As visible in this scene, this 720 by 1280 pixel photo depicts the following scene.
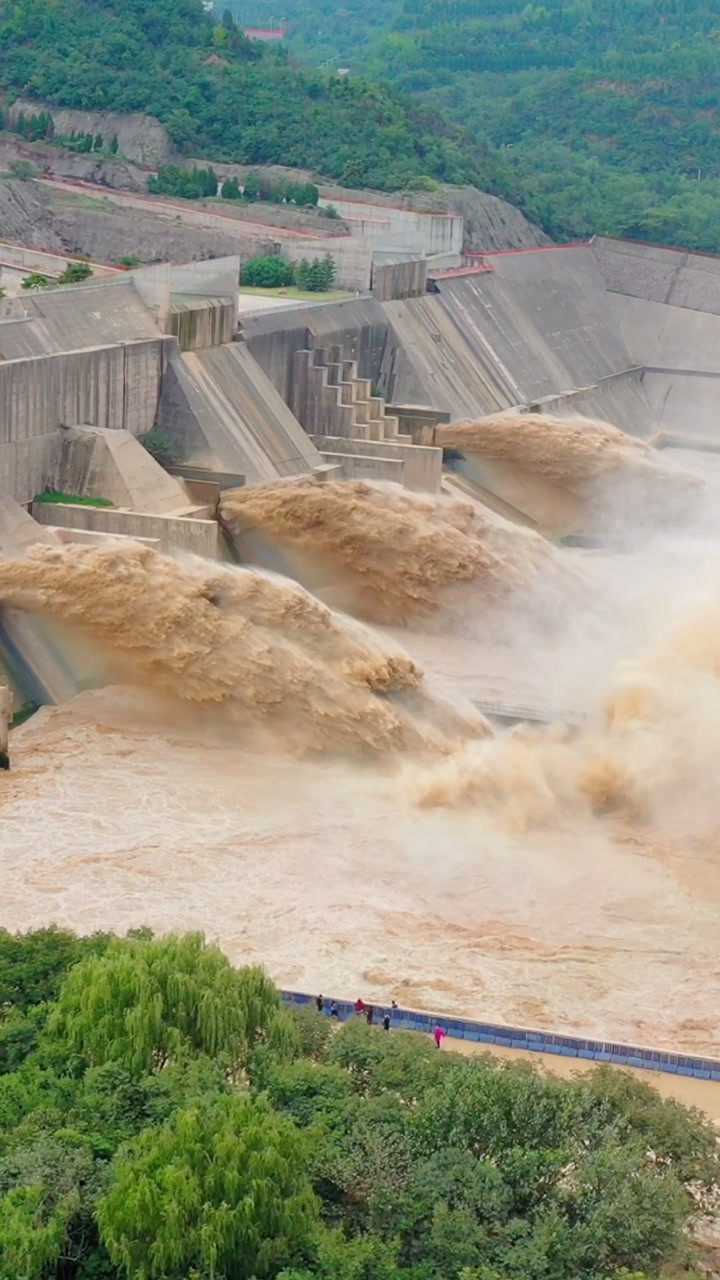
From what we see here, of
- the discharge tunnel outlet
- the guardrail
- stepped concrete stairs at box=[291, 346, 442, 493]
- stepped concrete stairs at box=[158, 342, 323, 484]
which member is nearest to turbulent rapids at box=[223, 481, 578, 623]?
stepped concrete stairs at box=[158, 342, 323, 484]

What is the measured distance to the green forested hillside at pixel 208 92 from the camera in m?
57.0

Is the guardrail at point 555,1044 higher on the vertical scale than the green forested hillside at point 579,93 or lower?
lower

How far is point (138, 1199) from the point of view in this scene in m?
13.8

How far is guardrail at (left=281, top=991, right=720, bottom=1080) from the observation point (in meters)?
19.4

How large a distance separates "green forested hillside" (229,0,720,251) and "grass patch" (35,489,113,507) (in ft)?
98.5

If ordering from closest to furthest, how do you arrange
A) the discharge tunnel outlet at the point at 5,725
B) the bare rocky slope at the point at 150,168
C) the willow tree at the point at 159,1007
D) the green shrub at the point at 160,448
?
the willow tree at the point at 159,1007 < the discharge tunnel outlet at the point at 5,725 < the green shrub at the point at 160,448 < the bare rocky slope at the point at 150,168

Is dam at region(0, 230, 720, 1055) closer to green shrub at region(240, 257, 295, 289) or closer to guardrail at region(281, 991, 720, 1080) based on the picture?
guardrail at region(281, 991, 720, 1080)

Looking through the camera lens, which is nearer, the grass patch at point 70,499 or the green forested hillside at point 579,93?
the grass patch at point 70,499

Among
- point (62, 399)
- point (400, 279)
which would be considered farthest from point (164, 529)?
point (400, 279)

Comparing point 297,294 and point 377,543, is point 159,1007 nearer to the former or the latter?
point 377,543

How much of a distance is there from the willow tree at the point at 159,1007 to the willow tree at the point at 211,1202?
1.81 metres

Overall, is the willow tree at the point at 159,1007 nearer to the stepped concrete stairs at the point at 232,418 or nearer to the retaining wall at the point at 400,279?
the stepped concrete stairs at the point at 232,418

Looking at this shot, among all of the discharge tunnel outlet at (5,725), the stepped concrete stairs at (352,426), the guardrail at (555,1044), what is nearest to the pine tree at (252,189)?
the stepped concrete stairs at (352,426)

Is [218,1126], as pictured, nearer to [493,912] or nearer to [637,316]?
[493,912]
